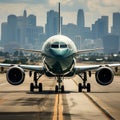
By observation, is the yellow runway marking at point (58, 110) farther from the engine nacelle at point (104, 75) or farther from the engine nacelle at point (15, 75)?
the engine nacelle at point (104, 75)

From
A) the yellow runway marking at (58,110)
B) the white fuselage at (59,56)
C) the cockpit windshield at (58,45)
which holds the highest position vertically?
the cockpit windshield at (58,45)

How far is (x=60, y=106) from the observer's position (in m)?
31.3

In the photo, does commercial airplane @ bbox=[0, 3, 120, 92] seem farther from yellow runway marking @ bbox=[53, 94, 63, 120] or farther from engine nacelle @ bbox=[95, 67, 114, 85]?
yellow runway marking @ bbox=[53, 94, 63, 120]

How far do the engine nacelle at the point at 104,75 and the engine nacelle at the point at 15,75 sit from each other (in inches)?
233

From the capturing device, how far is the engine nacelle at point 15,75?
143ft

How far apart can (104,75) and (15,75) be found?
7.03 m

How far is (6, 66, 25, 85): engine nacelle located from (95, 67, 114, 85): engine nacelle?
5910mm

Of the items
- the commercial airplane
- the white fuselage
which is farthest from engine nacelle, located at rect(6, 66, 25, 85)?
the white fuselage

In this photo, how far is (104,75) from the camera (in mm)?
44594

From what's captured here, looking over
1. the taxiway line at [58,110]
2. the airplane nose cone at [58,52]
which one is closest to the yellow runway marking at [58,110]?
the taxiway line at [58,110]

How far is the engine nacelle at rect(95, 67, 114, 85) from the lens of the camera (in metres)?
44.4

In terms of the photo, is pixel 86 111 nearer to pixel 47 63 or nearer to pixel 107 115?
pixel 107 115

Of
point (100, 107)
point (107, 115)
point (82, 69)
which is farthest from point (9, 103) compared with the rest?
point (82, 69)

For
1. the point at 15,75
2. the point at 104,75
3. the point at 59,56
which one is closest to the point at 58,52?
the point at 59,56
